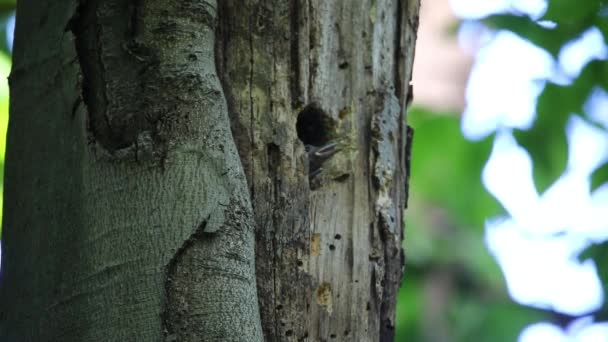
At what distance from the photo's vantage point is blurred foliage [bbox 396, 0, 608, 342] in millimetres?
3295

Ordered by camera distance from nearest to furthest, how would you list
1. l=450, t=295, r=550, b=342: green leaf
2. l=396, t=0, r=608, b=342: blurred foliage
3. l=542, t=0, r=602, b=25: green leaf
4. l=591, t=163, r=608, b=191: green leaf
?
l=542, t=0, r=602, b=25: green leaf
l=396, t=0, r=608, b=342: blurred foliage
l=591, t=163, r=608, b=191: green leaf
l=450, t=295, r=550, b=342: green leaf

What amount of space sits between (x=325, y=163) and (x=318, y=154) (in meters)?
0.02

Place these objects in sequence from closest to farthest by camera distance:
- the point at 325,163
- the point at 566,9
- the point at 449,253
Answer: the point at 325,163
the point at 566,9
the point at 449,253

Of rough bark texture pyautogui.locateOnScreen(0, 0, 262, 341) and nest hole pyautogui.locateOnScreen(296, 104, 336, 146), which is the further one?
nest hole pyautogui.locateOnScreen(296, 104, 336, 146)

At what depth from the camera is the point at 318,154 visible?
2.06 meters

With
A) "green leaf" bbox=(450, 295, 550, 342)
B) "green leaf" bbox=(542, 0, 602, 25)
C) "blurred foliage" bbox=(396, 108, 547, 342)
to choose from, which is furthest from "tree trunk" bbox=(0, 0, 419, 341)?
"green leaf" bbox=(450, 295, 550, 342)

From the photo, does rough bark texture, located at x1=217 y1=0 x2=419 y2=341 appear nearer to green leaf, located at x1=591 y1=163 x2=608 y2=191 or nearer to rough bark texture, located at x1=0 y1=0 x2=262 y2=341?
rough bark texture, located at x1=0 y1=0 x2=262 y2=341

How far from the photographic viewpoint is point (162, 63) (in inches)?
70.4

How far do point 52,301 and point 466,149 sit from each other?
3193 mm

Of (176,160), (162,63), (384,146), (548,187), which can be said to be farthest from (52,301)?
(548,187)

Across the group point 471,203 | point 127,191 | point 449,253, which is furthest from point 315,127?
point 449,253

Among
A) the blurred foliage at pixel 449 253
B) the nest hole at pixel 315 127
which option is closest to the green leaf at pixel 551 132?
the blurred foliage at pixel 449 253

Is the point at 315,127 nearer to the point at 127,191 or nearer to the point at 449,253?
the point at 127,191

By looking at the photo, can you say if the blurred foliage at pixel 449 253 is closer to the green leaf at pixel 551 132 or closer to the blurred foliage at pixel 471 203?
the blurred foliage at pixel 471 203
